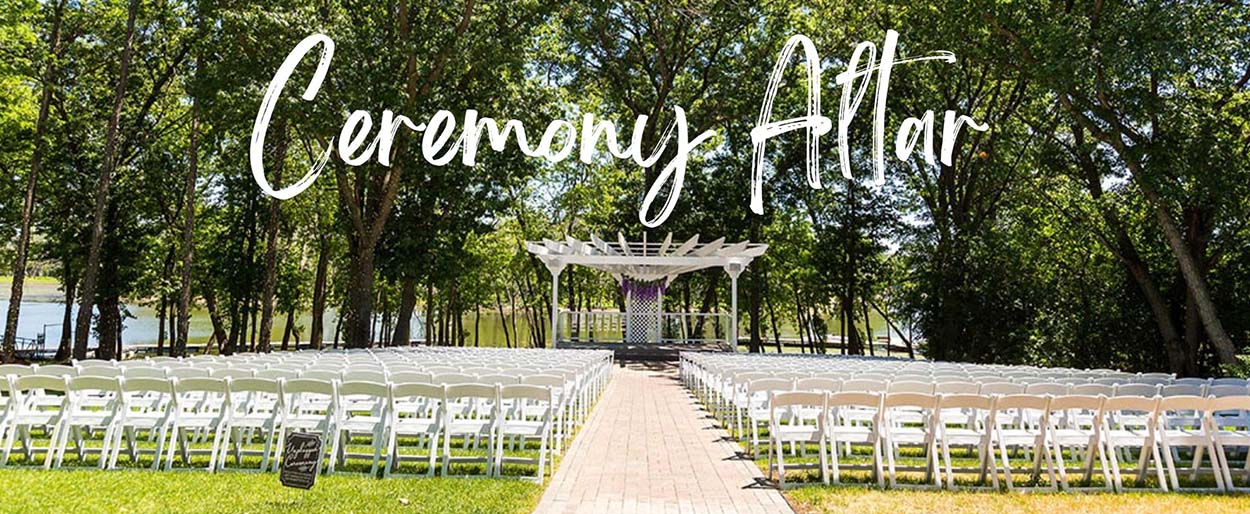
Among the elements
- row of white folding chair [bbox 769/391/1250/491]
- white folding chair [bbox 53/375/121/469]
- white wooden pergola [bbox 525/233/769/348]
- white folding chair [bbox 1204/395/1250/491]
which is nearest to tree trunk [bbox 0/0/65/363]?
white wooden pergola [bbox 525/233/769/348]

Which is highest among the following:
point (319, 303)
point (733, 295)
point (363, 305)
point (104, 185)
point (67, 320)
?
point (104, 185)

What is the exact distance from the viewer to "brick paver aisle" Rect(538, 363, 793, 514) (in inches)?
230

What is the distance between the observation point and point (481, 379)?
7.88 m

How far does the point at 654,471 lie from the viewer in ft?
23.3

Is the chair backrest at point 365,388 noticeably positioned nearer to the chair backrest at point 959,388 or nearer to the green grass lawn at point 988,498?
the green grass lawn at point 988,498

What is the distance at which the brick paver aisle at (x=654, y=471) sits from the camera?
583cm

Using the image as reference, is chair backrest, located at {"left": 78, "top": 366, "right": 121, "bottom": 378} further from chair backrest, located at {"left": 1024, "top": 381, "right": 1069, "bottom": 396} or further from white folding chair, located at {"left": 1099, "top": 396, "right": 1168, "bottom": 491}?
white folding chair, located at {"left": 1099, "top": 396, "right": 1168, "bottom": 491}

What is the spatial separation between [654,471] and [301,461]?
2983 mm

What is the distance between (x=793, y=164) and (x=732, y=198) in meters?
3.09

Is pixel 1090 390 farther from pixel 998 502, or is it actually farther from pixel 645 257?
pixel 645 257

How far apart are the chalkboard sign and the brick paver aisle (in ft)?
4.95

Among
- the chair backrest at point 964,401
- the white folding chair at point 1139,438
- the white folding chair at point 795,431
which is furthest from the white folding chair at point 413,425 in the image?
the white folding chair at point 1139,438

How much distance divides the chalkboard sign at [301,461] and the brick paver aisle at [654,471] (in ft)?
4.95

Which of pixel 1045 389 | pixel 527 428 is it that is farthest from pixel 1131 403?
pixel 527 428
